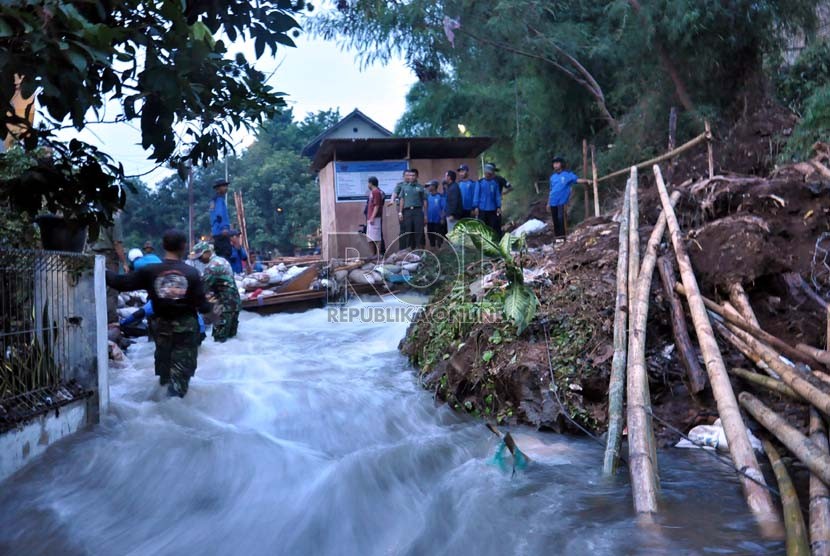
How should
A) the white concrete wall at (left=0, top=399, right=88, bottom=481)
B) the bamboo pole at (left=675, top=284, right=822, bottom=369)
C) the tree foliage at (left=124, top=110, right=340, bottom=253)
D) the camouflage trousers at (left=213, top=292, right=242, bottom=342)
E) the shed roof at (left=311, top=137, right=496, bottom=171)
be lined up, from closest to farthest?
the white concrete wall at (left=0, top=399, right=88, bottom=481) < the bamboo pole at (left=675, top=284, right=822, bottom=369) < the camouflage trousers at (left=213, top=292, right=242, bottom=342) < the shed roof at (left=311, top=137, right=496, bottom=171) < the tree foliage at (left=124, top=110, right=340, bottom=253)

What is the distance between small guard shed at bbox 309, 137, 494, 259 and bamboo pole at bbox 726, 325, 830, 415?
32.9ft

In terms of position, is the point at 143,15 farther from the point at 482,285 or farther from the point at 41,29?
the point at 482,285

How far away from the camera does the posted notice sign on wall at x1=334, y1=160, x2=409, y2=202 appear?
49.0 ft

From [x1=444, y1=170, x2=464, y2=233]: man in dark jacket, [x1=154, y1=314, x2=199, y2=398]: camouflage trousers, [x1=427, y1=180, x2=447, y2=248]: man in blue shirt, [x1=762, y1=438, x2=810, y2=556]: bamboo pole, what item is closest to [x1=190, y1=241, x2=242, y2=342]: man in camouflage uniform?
[x1=154, y1=314, x2=199, y2=398]: camouflage trousers

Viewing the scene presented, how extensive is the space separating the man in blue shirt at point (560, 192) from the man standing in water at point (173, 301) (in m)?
6.71

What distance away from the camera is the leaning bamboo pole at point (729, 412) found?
365cm

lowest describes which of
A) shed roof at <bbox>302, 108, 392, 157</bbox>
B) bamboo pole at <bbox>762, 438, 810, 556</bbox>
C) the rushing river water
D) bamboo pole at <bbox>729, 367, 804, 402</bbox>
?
the rushing river water

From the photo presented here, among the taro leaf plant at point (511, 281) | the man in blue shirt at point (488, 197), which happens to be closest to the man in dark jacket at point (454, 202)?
the man in blue shirt at point (488, 197)

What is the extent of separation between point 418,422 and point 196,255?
543 cm

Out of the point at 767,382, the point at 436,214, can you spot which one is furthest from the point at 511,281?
the point at 436,214

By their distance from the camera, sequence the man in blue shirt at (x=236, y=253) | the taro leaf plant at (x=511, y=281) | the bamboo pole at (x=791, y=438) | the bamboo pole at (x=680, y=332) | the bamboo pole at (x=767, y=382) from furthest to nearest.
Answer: the man in blue shirt at (x=236, y=253) → the taro leaf plant at (x=511, y=281) → the bamboo pole at (x=680, y=332) → the bamboo pole at (x=767, y=382) → the bamboo pole at (x=791, y=438)

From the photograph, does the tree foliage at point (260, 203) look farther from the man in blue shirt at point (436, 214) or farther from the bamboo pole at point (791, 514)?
the bamboo pole at point (791, 514)

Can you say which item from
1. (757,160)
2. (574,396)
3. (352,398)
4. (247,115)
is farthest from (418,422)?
(757,160)

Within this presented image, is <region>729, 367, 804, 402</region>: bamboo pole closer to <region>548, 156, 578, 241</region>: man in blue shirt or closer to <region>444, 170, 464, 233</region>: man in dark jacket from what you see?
<region>548, 156, 578, 241</region>: man in blue shirt
